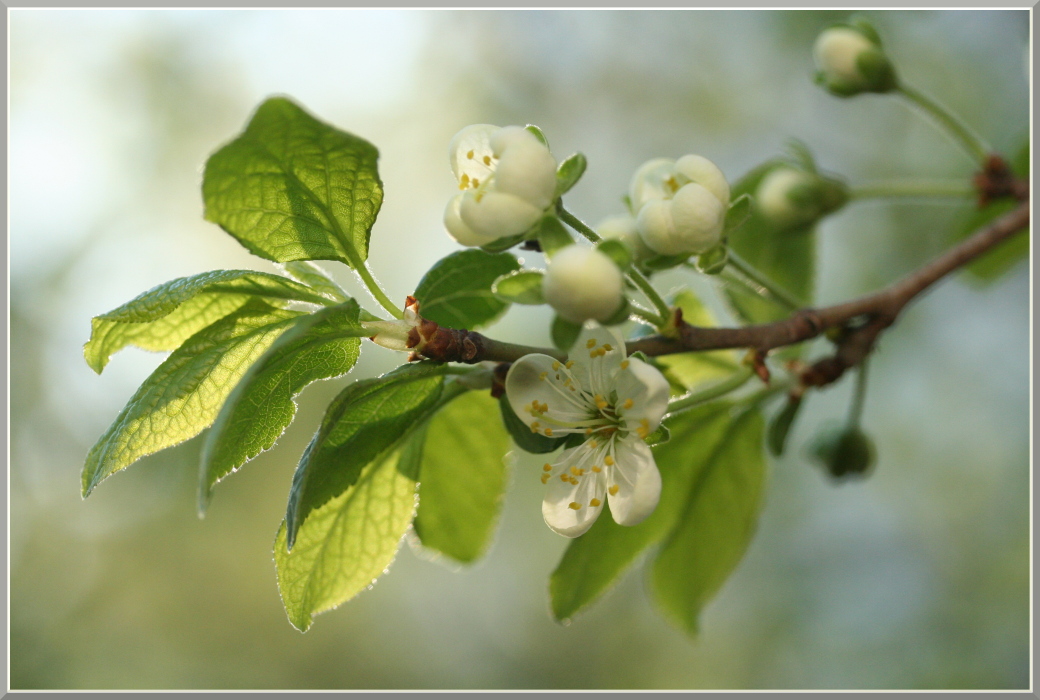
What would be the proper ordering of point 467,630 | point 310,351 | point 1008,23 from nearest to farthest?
point 310,351, point 1008,23, point 467,630

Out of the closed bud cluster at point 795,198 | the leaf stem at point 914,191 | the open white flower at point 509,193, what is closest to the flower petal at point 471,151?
the open white flower at point 509,193

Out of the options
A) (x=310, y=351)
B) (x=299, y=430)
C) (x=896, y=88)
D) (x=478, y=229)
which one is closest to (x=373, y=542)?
(x=310, y=351)

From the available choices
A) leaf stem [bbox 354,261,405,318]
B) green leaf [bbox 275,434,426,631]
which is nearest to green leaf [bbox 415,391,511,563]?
green leaf [bbox 275,434,426,631]

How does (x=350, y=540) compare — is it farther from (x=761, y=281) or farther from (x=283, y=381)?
(x=761, y=281)

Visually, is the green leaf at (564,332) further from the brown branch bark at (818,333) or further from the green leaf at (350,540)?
the green leaf at (350,540)

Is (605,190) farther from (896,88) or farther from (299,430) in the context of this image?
(896,88)

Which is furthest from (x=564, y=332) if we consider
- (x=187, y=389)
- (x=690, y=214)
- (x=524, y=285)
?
(x=187, y=389)
